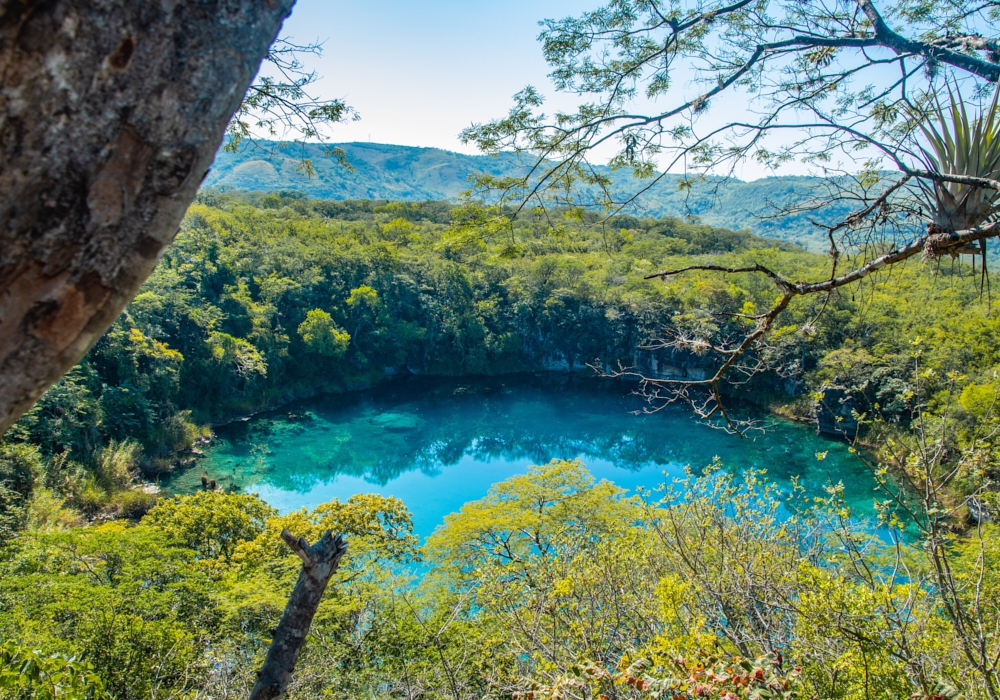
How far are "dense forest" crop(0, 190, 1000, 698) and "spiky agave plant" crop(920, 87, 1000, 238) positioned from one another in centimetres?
29

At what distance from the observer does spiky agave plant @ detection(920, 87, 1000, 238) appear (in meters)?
1.71

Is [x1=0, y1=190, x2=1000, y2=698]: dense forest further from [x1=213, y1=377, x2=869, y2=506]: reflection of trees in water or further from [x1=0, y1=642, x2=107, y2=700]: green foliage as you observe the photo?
[x1=213, y1=377, x2=869, y2=506]: reflection of trees in water

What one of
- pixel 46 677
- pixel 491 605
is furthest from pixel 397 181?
pixel 46 677

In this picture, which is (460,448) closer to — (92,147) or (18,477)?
(18,477)

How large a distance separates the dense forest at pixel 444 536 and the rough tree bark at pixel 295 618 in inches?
32.6

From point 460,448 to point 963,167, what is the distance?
19279 mm

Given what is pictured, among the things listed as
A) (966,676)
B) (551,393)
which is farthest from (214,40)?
(551,393)

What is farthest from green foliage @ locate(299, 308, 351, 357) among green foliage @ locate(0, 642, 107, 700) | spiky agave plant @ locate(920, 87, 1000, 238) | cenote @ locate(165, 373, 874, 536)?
spiky agave plant @ locate(920, 87, 1000, 238)

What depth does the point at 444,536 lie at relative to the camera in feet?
33.4

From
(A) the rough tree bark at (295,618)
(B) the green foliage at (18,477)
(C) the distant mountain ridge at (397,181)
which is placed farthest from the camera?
(C) the distant mountain ridge at (397,181)

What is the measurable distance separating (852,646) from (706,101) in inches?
125

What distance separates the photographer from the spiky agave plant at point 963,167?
1.71 metres

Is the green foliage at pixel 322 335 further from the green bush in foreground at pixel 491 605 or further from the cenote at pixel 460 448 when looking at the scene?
the green bush in foreground at pixel 491 605

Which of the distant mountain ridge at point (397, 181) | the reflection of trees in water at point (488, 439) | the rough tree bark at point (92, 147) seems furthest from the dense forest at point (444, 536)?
the distant mountain ridge at point (397, 181)
